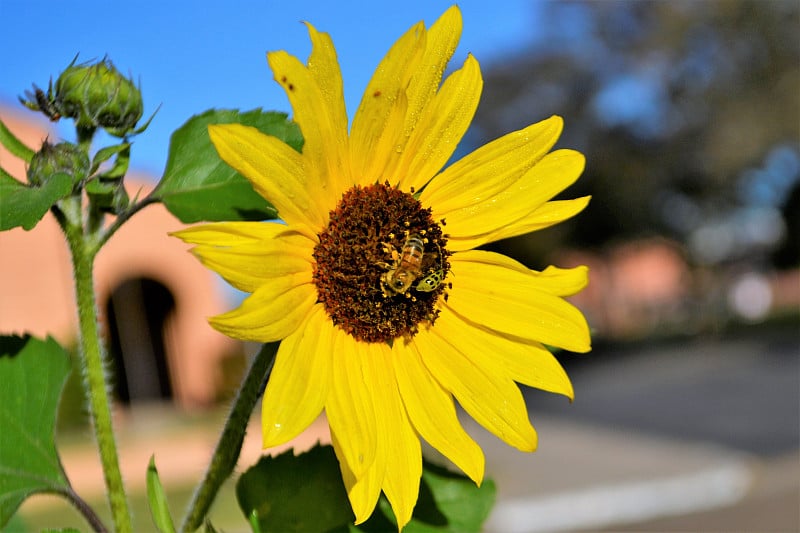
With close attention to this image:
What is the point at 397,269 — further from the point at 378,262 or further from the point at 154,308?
the point at 154,308

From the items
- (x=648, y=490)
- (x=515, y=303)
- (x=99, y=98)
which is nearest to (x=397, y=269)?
(x=515, y=303)

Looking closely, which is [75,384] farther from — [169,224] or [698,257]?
[698,257]

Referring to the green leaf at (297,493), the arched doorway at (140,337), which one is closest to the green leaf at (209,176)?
the green leaf at (297,493)

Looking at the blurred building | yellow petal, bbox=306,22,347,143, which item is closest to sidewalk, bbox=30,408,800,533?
the blurred building

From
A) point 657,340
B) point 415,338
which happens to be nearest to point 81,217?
point 415,338

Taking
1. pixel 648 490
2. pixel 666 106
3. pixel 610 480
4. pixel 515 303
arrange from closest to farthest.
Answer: pixel 515 303
pixel 648 490
pixel 610 480
pixel 666 106

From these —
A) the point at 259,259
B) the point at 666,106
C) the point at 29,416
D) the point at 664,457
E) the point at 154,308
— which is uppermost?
the point at 666,106
